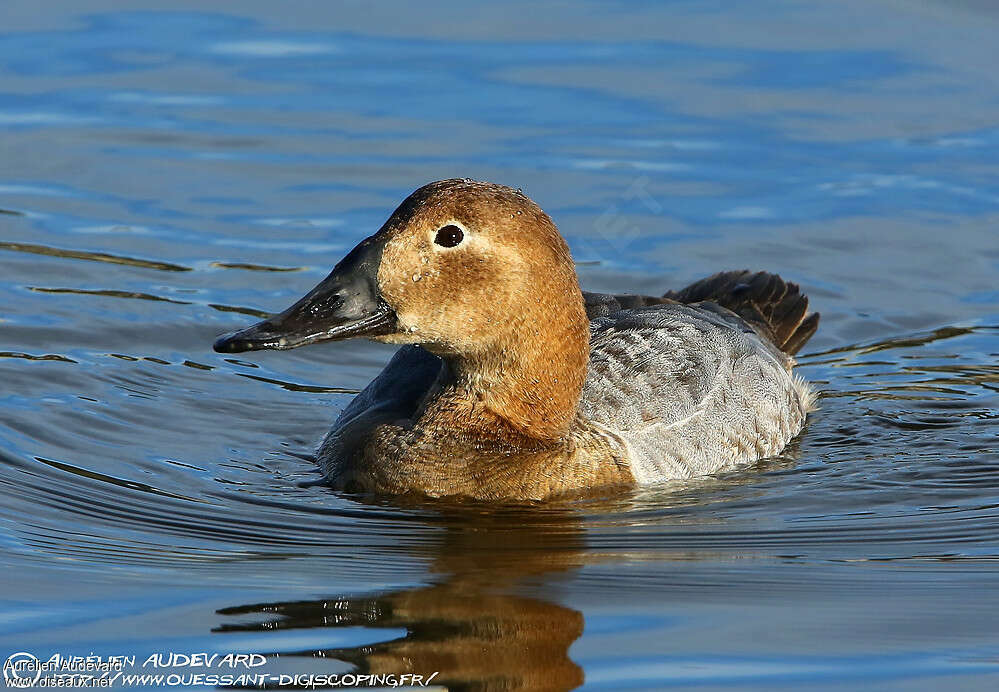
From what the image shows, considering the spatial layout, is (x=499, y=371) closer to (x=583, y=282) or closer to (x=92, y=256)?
(x=583, y=282)

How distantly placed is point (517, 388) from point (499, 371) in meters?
0.13

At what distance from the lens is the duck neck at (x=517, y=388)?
8.59 m

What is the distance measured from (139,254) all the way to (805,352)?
4.79m

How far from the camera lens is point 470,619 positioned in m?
6.78

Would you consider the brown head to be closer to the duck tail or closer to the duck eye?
the duck eye

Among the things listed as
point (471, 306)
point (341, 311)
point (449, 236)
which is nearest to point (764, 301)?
point (471, 306)

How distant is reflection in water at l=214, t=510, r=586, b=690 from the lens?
624 cm

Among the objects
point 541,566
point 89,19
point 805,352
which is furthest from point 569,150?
point 541,566

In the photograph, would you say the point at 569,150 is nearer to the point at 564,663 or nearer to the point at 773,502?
the point at 773,502

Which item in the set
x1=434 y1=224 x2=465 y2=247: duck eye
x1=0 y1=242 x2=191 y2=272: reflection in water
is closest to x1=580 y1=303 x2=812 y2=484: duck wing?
x1=434 y1=224 x2=465 y2=247: duck eye

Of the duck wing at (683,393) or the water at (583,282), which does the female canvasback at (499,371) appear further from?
the water at (583,282)

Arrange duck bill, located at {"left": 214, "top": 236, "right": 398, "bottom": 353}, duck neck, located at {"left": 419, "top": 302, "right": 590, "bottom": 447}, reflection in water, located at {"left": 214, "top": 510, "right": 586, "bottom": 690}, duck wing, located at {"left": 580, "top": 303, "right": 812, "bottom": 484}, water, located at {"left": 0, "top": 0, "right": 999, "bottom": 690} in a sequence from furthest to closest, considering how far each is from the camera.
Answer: duck wing, located at {"left": 580, "top": 303, "right": 812, "bottom": 484}, duck neck, located at {"left": 419, "top": 302, "right": 590, "bottom": 447}, duck bill, located at {"left": 214, "top": 236, "right": 398, "bottom": 353}, water, located at {"left": 0, "top": 0, "right": 999, "bottom": 690}, reflection in water, located at {"left": 214, "top": 510, "right": 586, "bottom": 690}

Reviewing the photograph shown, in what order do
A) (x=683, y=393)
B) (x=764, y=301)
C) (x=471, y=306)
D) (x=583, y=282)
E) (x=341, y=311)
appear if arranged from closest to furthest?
(x=341, y=311) → (x=471, y=306) → (x=683, y=393) → (x=764, y=301) → (x=583, y=282)

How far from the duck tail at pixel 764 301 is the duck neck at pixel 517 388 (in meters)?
2.50
